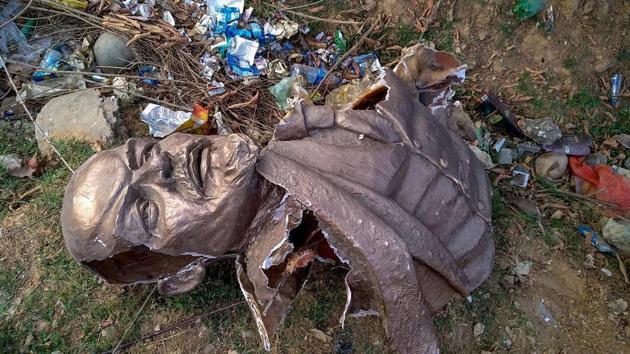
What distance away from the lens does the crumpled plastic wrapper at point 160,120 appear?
3887mm

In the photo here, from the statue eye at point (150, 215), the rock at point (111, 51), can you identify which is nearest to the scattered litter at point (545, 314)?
the statue eye at point (150, 215)

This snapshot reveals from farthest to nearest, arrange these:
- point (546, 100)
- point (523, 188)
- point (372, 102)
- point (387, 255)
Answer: point (546, 100), point (523, 188), point (372, 102), point (387, 255)

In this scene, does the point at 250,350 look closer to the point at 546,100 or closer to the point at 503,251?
the point at 503,251

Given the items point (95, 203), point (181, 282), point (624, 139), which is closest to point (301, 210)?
point (95, 203)

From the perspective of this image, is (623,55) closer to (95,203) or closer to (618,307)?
(618,307)

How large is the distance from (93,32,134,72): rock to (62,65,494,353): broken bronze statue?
203 cm

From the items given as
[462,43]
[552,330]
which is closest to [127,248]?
[552,330]

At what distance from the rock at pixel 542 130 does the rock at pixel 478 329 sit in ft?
5.53

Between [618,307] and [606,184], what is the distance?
0.98 meters

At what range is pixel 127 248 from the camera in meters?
2.40

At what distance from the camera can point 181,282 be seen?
3176 mm

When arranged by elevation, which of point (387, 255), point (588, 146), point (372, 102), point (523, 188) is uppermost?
point (372, 102)

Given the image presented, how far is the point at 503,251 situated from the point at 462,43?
1.86m

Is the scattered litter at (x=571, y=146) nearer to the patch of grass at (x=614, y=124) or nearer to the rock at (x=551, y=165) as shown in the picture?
the rock at (x=551, y=165)
